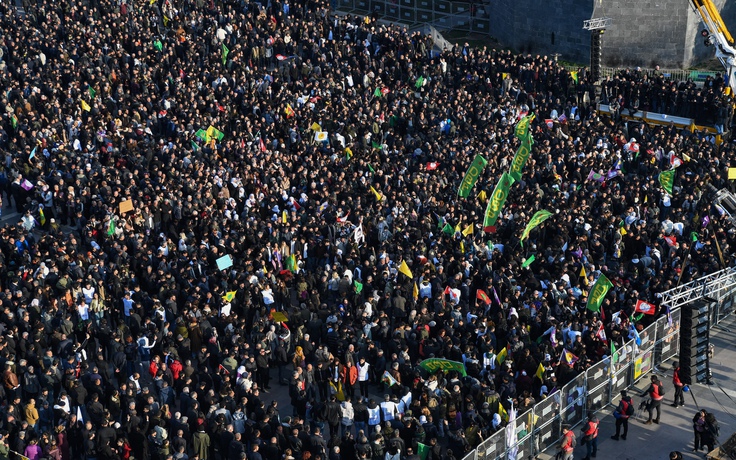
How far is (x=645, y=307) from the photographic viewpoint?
29922mm

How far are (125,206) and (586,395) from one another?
45.7ft

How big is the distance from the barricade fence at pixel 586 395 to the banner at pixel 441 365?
180 cm

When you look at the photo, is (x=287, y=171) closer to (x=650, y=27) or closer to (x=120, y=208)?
(x=120, y=208)

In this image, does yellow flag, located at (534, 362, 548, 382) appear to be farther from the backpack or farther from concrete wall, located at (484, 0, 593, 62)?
concrete wall, located at (484, 0, 593, 62)

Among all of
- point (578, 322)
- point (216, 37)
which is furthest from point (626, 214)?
point (216, 37)

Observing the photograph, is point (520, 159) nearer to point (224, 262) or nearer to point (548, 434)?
point (224, 262)

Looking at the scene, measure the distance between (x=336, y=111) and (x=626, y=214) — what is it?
11.8m

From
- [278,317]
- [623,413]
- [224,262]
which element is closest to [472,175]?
[224,262]

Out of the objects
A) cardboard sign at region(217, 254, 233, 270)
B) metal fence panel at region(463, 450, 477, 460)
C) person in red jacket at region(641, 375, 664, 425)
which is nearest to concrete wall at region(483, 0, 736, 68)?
cardboard sign at region(217, 254, 233, 270)

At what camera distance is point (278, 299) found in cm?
3238

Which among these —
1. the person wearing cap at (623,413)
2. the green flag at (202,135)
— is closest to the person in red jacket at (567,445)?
the person wearing cap at (623,413)

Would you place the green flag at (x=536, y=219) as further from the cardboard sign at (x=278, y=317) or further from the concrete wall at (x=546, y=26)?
the concrete wall at (x=546, y=26)

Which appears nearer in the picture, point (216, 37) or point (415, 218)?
point (415, 218)

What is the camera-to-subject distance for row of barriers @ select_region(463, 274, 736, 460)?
1034 inches
